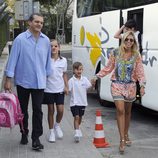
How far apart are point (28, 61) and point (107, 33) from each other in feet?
12.4

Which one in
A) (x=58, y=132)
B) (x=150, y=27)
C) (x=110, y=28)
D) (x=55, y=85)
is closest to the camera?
(x=55, y=85)

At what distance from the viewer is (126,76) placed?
6996 millimetres

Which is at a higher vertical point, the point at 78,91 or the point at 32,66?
the point at 32,66

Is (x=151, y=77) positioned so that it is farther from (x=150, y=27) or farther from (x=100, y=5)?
(x=100, y=5)

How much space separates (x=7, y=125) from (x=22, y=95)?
1.81ft

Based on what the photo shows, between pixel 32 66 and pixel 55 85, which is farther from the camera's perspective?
pixel 55 85

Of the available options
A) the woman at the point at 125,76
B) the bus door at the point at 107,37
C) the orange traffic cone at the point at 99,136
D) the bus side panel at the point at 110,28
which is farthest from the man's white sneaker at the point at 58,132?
the bus side panel at the point at 110,28

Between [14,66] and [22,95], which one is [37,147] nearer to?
[22,95]

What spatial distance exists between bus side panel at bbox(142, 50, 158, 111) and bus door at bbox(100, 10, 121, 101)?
1.23m

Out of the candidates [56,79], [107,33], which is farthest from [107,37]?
[56,79]

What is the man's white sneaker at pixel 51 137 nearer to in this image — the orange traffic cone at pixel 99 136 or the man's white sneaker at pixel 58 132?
the man's white sneaker at pixel 58 132

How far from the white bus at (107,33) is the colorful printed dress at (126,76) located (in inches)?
54.4

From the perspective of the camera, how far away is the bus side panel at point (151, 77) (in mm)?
8344

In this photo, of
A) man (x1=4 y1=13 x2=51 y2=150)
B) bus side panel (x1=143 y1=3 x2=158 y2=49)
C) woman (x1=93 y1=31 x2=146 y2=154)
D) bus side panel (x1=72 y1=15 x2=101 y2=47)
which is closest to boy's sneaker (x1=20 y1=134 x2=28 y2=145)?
man (x1=4 y1=13 x2=51 y2=150)
